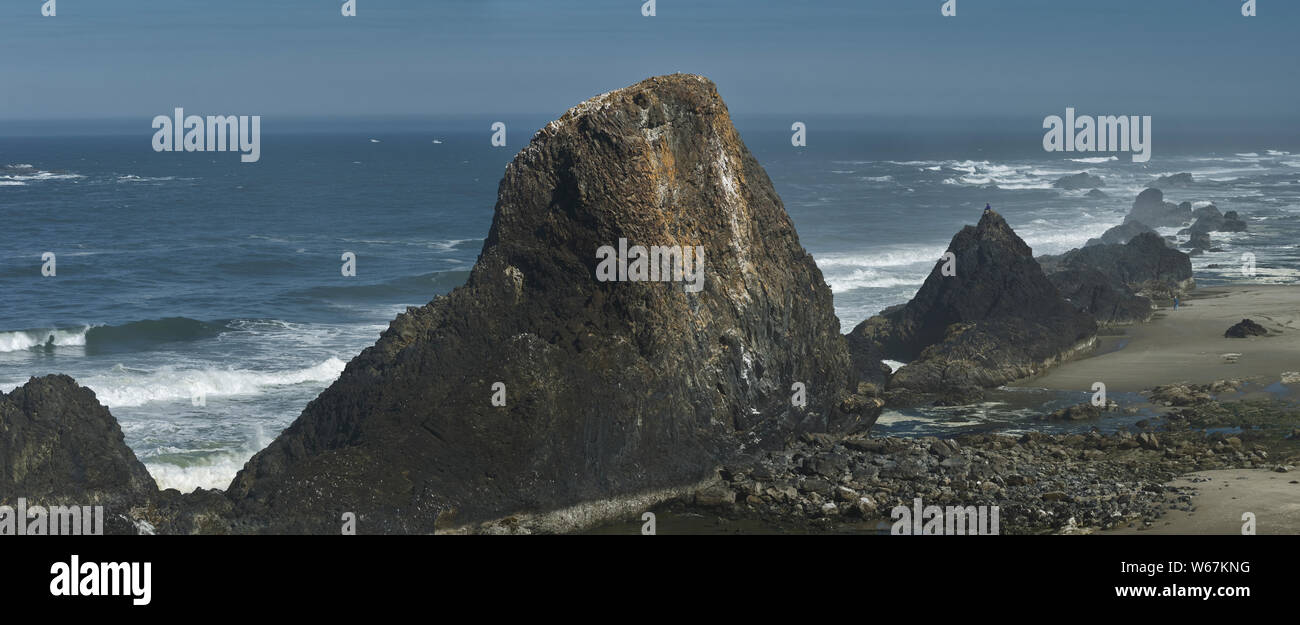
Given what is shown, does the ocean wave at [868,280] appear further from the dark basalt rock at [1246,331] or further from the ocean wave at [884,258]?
the dark basalt rock at [1246,331]

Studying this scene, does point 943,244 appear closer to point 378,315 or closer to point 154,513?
point 378,315

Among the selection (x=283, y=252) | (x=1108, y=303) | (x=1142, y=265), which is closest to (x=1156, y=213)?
(x=1142, y=265)

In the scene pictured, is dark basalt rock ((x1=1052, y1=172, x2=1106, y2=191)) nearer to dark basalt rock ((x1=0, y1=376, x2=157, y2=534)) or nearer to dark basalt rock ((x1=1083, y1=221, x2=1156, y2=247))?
dark basalt rock ((x1=1083, y1=221, x2=1156, y2=247))

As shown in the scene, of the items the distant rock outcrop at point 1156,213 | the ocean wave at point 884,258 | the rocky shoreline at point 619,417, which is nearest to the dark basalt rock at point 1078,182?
the distant rock outcrop at point 1156,213

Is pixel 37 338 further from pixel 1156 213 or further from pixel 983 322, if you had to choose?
pixel 1156 213

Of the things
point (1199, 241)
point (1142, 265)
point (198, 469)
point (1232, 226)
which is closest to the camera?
point (198, 469)

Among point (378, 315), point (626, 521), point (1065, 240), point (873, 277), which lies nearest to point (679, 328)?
point (626, 521)
